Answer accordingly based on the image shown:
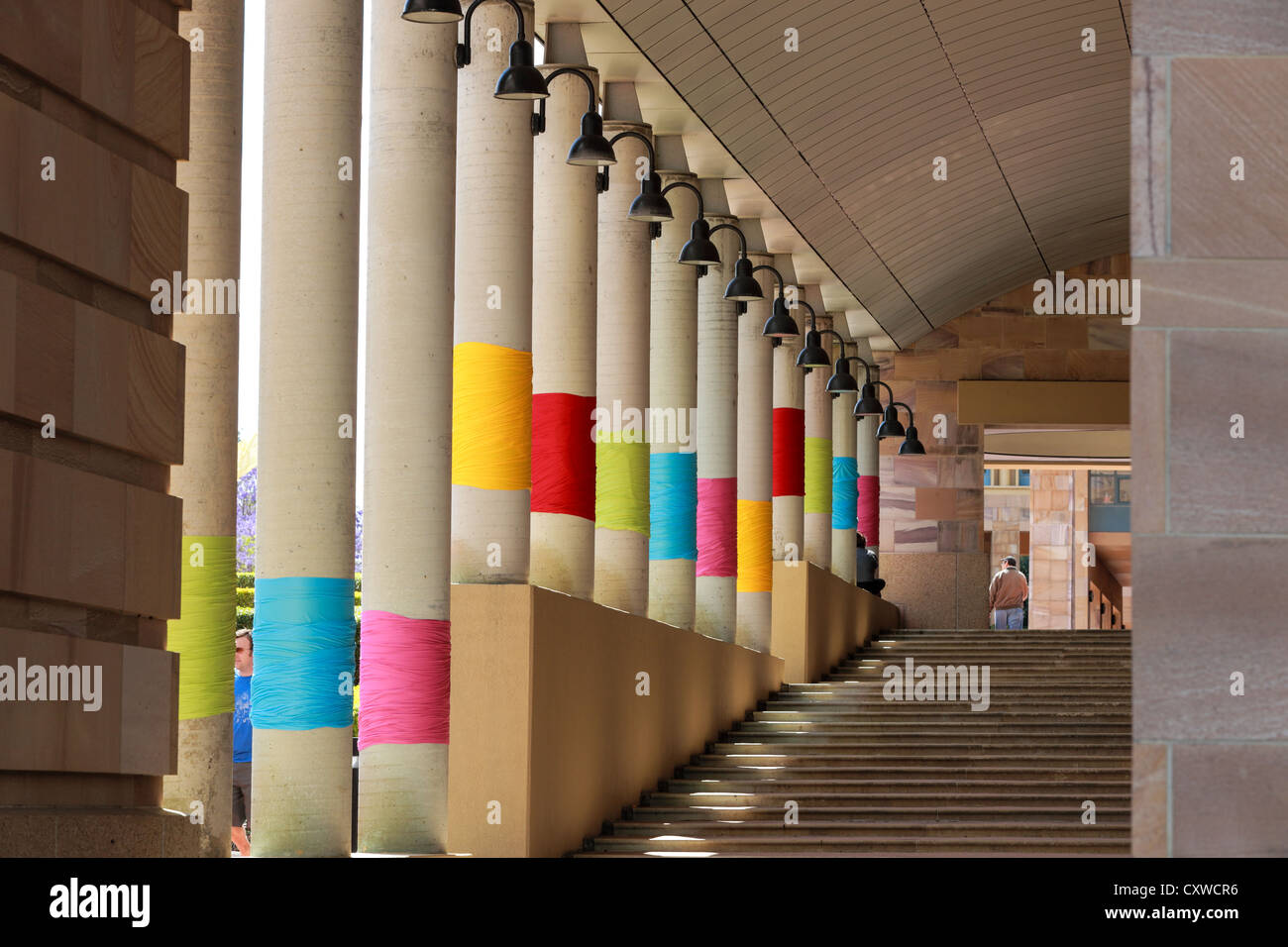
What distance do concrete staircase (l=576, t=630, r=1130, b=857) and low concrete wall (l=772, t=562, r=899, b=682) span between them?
1.15ft

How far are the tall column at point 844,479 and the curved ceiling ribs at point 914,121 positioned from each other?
1129 millimetres

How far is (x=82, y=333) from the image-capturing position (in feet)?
17.1

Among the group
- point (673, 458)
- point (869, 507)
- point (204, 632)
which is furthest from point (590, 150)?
point (869, 507)

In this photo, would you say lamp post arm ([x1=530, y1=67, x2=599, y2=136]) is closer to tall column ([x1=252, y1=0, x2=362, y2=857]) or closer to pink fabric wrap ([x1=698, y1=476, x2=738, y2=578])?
tall column ([x1=252, y1=0, x2=362, y2=857])

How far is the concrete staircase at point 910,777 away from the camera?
11453mm

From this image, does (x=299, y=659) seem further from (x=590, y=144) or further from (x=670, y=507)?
(x=670, y=507)

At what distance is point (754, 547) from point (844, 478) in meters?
5.80

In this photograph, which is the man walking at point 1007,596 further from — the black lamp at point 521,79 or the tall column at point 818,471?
the black lamp at point 521,79

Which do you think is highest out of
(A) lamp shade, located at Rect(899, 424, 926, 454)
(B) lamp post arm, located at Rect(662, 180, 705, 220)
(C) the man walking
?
(B) lamp post arm, located at Rect(662, 180, 705, 220)

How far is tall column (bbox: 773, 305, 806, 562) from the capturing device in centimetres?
1855

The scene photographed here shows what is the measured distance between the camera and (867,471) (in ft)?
77.5

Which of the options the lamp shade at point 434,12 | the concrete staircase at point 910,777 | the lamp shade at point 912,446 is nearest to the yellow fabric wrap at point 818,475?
the lamp shade at point 912,446

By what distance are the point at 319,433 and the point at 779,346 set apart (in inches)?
425
